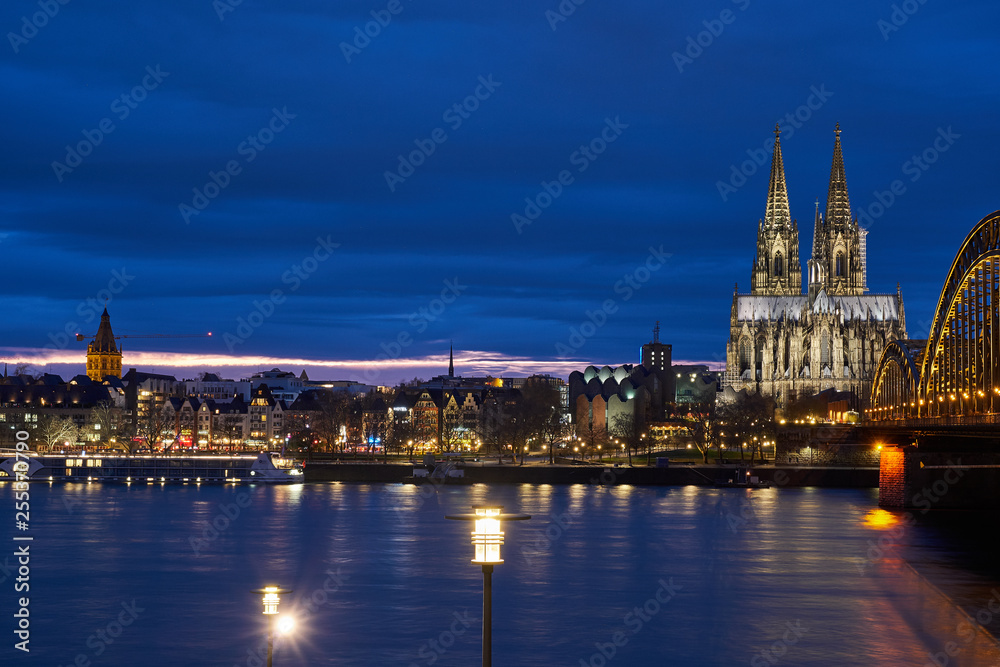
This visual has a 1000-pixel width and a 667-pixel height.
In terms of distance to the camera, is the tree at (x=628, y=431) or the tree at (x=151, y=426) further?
the tree at (x=151, y=426)

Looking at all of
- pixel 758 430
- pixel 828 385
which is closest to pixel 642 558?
pixel 758 430

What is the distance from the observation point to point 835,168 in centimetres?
17575

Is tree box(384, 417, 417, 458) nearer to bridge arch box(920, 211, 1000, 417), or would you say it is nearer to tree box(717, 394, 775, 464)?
tree box(717, 394, 775, 464)

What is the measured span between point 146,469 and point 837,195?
344 ft

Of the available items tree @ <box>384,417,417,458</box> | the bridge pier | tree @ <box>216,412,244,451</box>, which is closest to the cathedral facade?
tree @ <box>384,417,417,458</box>

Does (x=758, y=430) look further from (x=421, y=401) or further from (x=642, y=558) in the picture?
(x=642, y=558)

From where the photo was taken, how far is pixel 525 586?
42.4 meters

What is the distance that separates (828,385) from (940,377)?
83006mm

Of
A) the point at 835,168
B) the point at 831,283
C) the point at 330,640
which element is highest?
the point at 835,168

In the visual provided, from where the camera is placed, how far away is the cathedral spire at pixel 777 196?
172m

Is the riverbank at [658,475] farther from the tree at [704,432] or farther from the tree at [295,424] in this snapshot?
the tree at [295,424]

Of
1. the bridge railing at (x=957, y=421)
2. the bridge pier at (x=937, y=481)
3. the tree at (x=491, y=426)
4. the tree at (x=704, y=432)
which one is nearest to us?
the bridge railing at (x=957, y=421)

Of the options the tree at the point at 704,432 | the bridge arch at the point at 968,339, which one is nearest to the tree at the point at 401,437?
the tree at the point at 704,432

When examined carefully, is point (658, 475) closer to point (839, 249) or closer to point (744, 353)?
point (744, 353)
